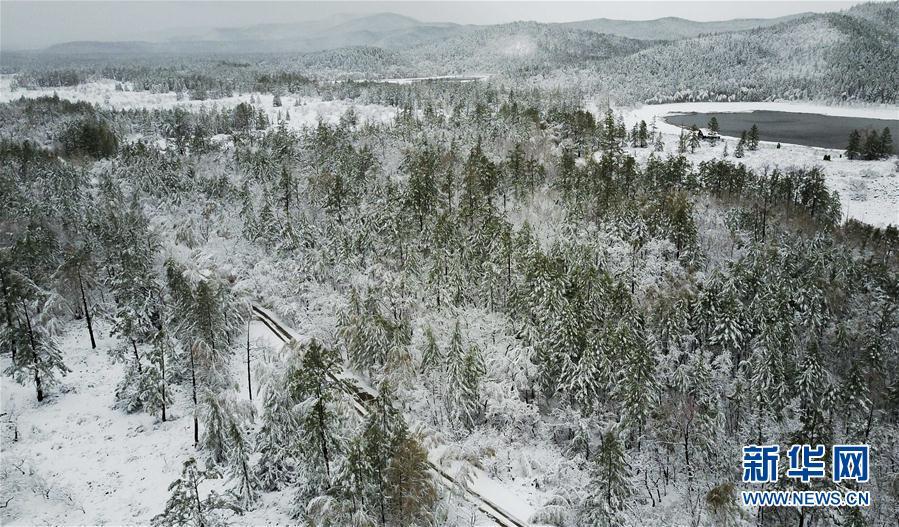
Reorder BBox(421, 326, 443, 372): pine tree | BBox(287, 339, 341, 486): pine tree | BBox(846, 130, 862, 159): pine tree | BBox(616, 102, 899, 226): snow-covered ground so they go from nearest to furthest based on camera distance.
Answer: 1. BBox(287, 339, 341, 486): pine tree
2. BBox(421, 326, 443, 372): pine tree
3. BBox(616, 102, 899, 226): snow-covered ground
4. BBox(846, 130, 862, 159): pine tree

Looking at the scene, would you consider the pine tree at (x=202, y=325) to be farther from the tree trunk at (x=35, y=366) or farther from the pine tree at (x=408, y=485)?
the pine tree at (x=408, y=485)

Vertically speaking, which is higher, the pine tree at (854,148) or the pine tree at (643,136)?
the pine tree at (643,136)

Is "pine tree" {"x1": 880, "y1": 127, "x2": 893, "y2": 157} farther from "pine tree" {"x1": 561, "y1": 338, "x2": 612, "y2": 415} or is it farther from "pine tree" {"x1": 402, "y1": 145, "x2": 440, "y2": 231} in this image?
"pine tree" {"x1": 561, "y1": 338, "x2": 612, "y2": 415}

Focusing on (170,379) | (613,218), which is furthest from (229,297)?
(613,218)

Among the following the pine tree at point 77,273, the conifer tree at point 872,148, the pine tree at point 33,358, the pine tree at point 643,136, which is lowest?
the pine tree at point 33,358

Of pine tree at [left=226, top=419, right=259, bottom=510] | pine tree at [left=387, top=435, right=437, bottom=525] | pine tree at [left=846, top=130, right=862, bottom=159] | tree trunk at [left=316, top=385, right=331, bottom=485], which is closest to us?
pine tree at [left=387, top=435, right=437, bottom=525]

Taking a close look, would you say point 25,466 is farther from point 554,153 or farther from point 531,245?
point 554,153

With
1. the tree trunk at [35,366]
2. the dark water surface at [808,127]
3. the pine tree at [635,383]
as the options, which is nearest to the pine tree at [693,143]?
the dark water surface at [808,127]

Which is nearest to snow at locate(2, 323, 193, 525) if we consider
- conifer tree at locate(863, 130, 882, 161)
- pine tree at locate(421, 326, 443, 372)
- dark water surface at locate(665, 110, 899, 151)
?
pine tree at locate(421, 326, 443, 372)

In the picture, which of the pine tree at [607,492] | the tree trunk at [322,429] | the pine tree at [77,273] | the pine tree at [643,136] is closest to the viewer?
the tree trunk at [322,429]
